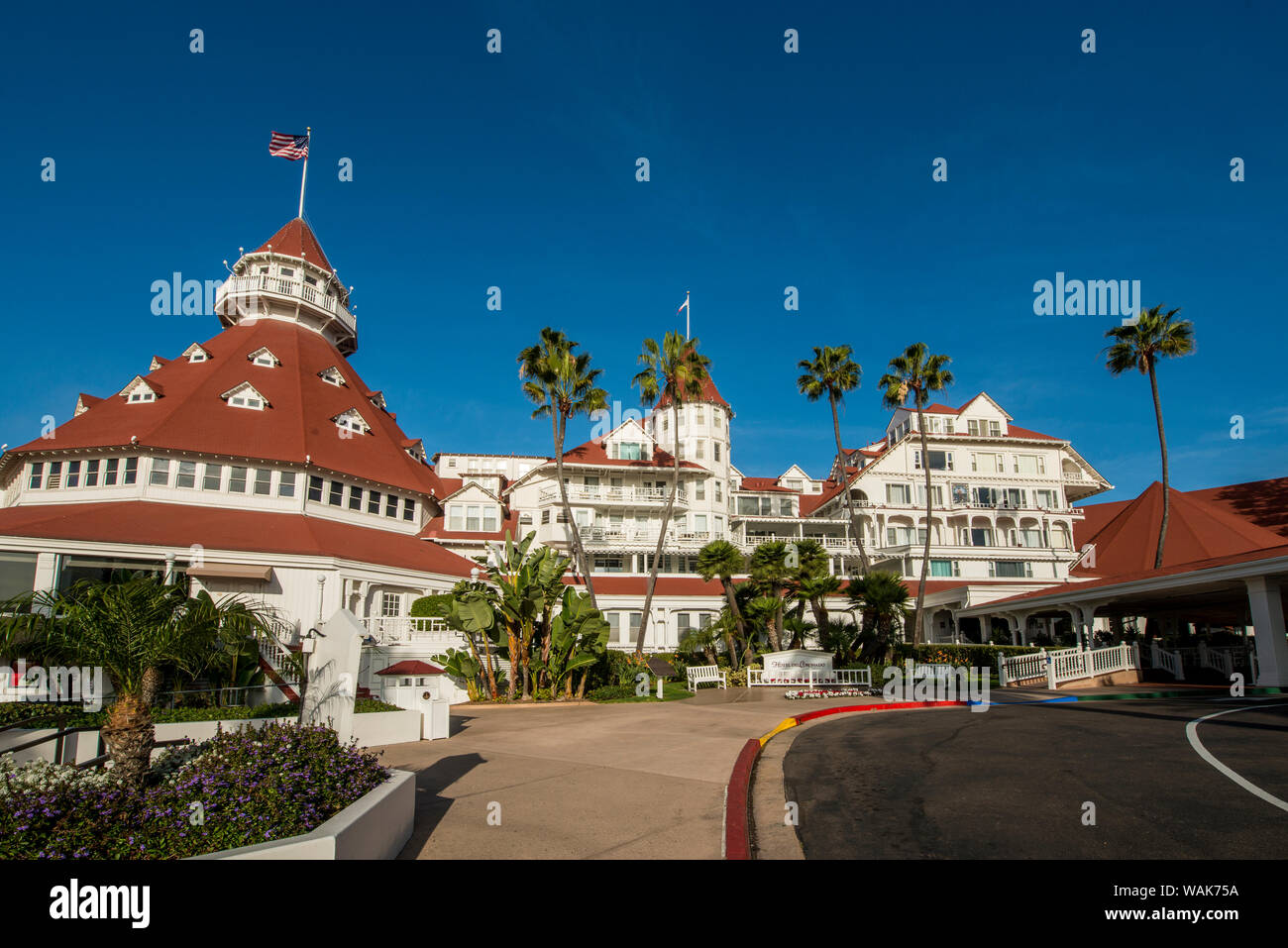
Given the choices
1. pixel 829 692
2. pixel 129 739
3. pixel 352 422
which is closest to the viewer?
pixel 129 739

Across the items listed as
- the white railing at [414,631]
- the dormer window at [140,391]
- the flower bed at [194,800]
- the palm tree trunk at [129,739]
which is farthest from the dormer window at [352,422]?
the palm tree trunk at [129,739]

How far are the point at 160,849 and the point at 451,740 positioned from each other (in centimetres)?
1001

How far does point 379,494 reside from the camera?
37344 mm

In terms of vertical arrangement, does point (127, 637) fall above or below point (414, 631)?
above

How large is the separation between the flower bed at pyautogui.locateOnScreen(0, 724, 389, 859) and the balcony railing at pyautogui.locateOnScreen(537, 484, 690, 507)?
125ft

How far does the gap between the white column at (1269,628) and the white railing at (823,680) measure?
1168cm

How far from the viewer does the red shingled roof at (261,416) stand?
3234cm

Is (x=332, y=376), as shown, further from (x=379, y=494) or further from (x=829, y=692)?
(x=829, y=692)

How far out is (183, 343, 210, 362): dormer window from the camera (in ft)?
127

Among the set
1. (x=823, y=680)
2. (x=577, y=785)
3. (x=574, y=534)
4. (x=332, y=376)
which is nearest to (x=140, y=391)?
(x=332, y=376)

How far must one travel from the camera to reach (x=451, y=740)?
14938mm

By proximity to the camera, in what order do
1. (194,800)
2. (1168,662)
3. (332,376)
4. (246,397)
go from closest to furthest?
(194,800), (1168,662), (246,397), (332,376)

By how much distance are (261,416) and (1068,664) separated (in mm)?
36422
